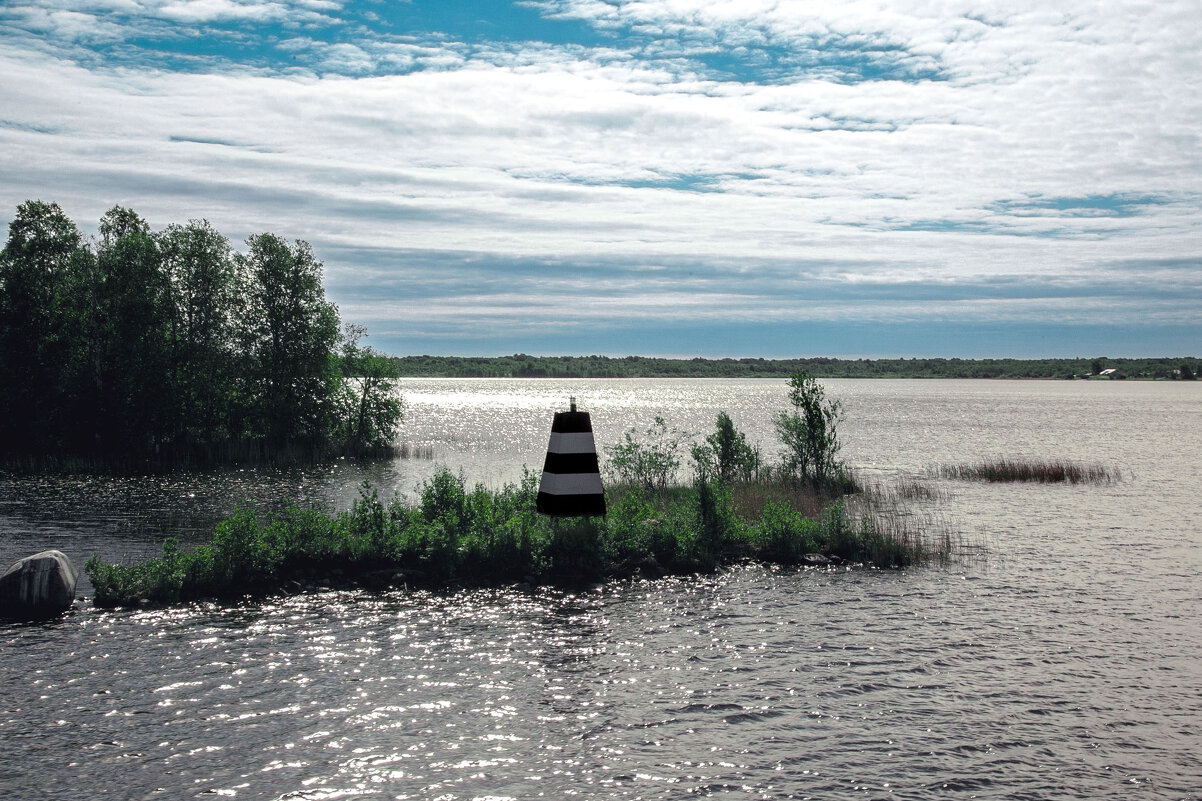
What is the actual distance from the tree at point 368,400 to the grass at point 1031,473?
33625 millimetres

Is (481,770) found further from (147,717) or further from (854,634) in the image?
(854,634)

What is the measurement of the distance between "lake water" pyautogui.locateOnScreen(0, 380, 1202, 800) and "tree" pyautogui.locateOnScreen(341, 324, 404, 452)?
33996 mm

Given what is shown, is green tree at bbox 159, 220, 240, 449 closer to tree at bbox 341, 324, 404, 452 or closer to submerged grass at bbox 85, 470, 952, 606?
tree at bbox 341, 324, 404, 452

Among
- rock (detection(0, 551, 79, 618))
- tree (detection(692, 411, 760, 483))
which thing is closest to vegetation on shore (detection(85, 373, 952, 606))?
rock (detection(0, 551, 79, 618))

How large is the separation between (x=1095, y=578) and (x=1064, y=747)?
11.5 meters

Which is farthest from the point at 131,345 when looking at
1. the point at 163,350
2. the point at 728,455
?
the point at 728,455

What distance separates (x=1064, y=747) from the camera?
987 centimetres

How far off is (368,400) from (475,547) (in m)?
40.4

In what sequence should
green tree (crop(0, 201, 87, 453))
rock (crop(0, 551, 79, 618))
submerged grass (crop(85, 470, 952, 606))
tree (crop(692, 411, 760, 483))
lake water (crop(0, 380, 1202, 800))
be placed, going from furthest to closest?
green tree (crop(0, 201, 87, 453))
tree (crop(692, 411, 760, 483))
submerged grass (crop(85, 470, 952, 606))
rock (crop(0, 551, 79, 618))
lake water (crop(0, 380, 1202, 800))

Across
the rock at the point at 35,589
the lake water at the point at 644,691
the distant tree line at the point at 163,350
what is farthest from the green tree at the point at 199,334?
the rock at the point at 35,589

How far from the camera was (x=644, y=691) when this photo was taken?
11250 mm

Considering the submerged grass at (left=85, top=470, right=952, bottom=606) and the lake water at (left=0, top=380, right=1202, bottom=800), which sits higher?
the submerged grass at (left=85, top=470, right=952, bottom=606)

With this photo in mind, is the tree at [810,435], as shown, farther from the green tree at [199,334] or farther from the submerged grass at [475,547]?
the green tree at [199,334]

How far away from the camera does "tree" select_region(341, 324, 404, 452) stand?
181 feet
